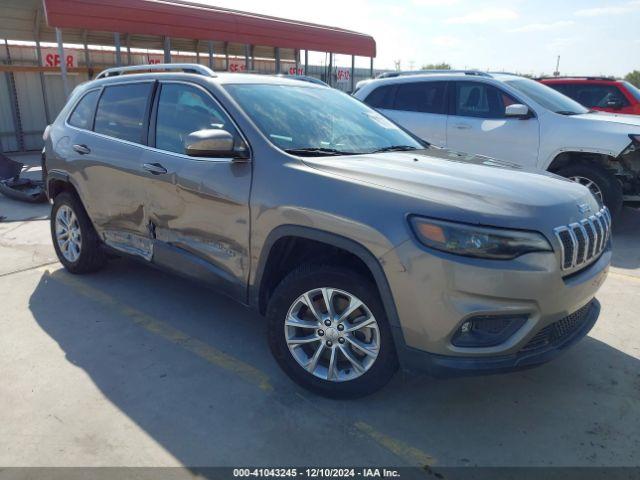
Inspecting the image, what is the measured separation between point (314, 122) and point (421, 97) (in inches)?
176

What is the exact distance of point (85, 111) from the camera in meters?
4.66

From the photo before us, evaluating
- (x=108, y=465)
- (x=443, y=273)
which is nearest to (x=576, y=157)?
(x=443, y=273)

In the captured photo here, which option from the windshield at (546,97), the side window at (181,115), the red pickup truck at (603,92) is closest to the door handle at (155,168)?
the side window at (181,115)

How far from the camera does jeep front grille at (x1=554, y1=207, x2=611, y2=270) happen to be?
99.9 inches

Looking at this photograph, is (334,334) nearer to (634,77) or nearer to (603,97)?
(603,97)

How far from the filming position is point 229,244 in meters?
3.25

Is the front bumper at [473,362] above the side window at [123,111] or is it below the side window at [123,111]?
below

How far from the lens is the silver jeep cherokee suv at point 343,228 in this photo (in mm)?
2432

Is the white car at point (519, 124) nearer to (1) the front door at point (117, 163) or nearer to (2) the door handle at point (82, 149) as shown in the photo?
(1) the front door at point (117, 163)

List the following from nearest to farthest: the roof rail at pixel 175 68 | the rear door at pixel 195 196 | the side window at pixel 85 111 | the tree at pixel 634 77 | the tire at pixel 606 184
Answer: the rear door at pixel 195 196 < the roof rail at pixel 175 68 < the side window at pixel 85 111 < the tire at pixel 606 184 < the tree at pixel 634 77

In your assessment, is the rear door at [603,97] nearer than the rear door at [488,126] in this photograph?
No

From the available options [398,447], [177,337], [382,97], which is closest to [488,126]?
[382,97]

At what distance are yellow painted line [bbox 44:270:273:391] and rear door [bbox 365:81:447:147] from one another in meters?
4.58

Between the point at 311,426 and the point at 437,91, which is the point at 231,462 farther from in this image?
the point at 437,91
